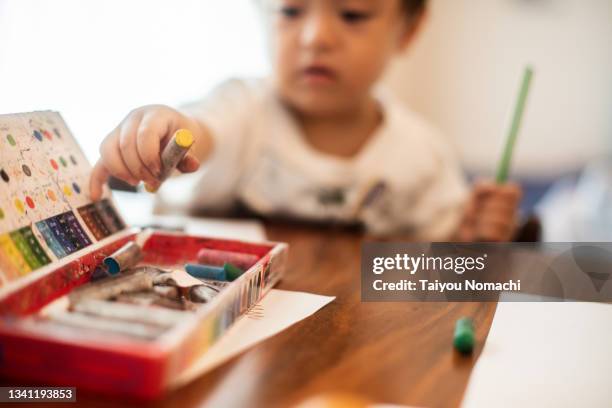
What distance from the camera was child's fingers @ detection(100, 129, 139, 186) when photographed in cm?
43

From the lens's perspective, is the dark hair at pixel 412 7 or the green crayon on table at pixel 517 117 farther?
the dark hair at pixel 412 7

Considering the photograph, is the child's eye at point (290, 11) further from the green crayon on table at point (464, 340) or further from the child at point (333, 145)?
the green crayon on table at point (464, 340)

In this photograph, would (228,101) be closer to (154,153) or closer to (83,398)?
(154,153)

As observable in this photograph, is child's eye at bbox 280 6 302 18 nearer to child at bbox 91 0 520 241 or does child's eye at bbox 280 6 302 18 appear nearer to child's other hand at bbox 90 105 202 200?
child at bbox 91 0 520 241

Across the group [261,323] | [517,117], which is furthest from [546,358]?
→ [517,117]

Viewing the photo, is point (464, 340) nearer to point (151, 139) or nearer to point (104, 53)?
point (151, 139)

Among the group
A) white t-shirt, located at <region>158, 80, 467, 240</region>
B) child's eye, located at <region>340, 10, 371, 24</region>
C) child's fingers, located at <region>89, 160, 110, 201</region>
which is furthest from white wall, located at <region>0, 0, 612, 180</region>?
child's fingers, located at <region>89, 160, 110, 201</region>

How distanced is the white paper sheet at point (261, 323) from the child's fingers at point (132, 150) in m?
0.14

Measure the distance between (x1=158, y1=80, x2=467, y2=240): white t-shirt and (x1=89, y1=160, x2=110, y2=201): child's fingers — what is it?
410 millimetres

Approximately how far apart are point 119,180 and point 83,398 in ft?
0.72

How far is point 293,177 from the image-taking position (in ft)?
3.06

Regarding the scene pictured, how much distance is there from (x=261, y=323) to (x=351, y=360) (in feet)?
0.25

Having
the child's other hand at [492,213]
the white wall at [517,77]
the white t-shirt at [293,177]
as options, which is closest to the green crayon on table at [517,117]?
the child's other hand at [492,213]

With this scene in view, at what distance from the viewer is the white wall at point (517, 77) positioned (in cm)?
203
